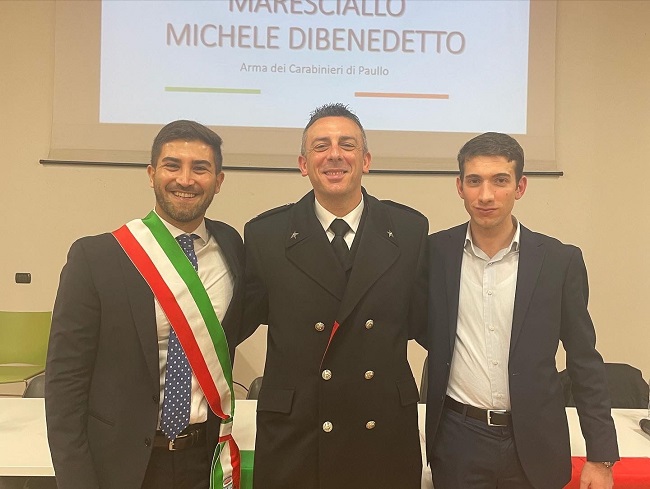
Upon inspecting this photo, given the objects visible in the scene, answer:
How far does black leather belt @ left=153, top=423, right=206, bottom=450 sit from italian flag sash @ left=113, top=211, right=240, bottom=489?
0.06 meters

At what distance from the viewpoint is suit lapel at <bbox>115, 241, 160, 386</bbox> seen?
59.5 inches

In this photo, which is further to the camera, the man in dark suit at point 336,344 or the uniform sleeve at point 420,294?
the uniform sleeve at point 420,294

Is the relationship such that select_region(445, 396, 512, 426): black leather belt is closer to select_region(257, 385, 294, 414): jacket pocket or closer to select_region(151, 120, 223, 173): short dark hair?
select_region(257, 385, 294, 414): jacket pocket

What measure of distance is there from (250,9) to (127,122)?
1169 mm

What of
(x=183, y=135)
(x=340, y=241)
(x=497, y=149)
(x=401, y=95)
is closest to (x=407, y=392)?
(x=340, y=241)

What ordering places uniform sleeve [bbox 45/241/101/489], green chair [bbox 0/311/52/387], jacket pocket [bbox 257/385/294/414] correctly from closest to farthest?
uniform sleeve [bbox 45/241/101/489]
jacket pocket [bbox 257/385/294/414]
green chair [bbox 0/311/52/387]

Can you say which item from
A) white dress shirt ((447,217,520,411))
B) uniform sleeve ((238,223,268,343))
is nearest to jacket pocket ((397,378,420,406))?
white dress shirt ((447,217,520,411))

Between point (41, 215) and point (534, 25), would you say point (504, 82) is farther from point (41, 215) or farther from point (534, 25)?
point (41, 215)

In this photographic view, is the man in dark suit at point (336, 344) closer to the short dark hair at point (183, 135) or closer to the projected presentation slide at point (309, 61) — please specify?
the short dark hair at point (183, 135)

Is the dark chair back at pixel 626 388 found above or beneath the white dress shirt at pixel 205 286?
beneath

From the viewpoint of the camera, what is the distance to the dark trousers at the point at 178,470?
1520 mm

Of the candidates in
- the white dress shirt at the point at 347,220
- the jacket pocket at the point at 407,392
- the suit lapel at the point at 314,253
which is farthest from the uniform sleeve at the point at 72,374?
the jacket pocket at the point at 407,392

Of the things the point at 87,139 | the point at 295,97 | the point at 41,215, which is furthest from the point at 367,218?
the point at 41,215

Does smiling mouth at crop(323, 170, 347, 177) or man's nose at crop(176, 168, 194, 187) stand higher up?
smiling mouth at crop(323, 170, 347, 177)
